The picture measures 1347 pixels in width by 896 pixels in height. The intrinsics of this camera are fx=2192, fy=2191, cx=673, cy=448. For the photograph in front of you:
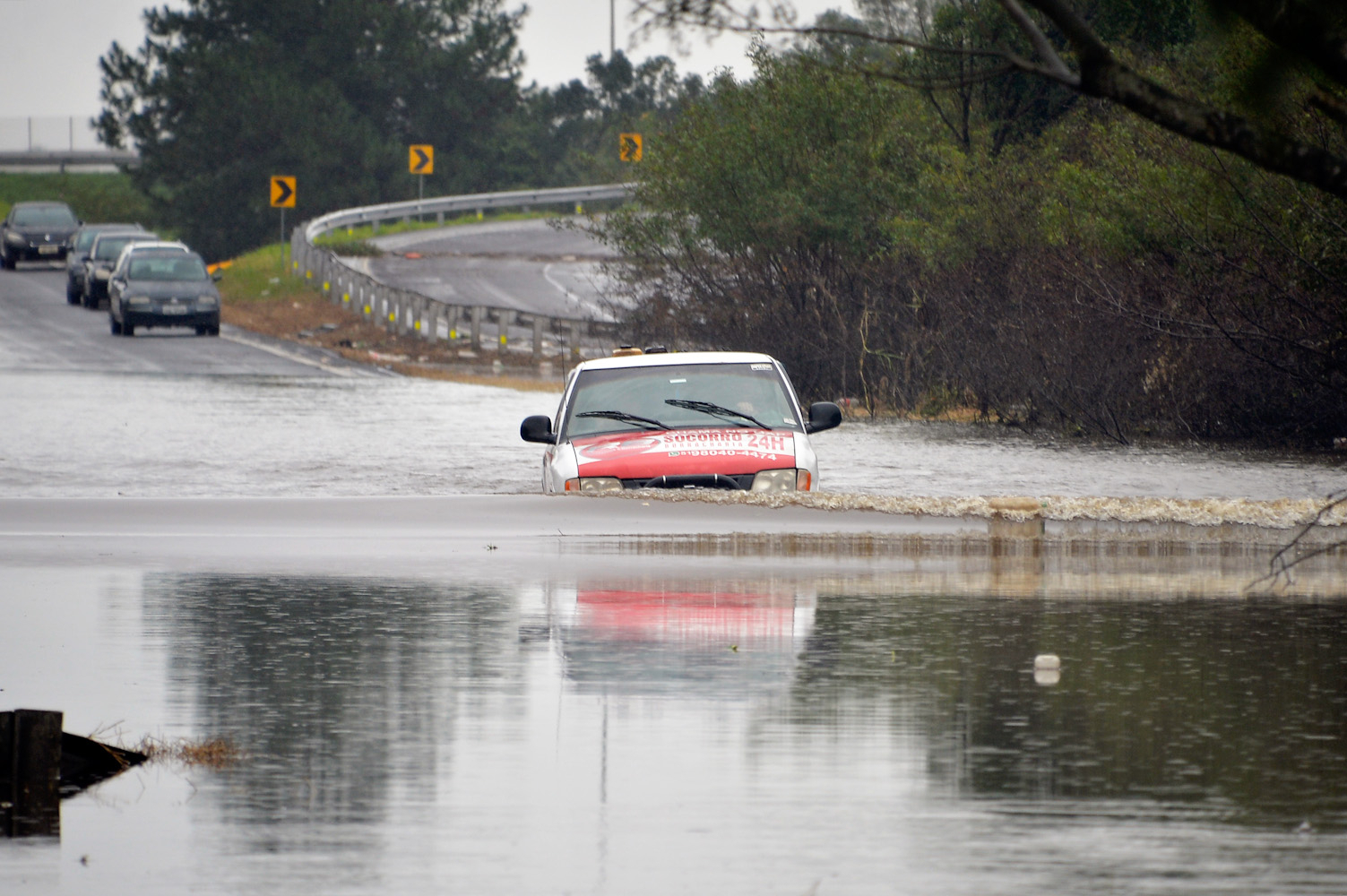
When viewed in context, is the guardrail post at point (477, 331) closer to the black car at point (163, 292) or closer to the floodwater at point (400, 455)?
the black car at point (163, 292)

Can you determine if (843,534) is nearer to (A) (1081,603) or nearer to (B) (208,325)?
(A) (1081,603)

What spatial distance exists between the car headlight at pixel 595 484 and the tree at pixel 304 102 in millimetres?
73975

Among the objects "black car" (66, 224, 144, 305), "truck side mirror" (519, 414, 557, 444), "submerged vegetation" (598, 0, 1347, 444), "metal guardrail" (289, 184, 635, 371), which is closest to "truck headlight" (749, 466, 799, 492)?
"truck side mirror" (519, 414, 557, 444)

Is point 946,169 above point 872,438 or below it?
above

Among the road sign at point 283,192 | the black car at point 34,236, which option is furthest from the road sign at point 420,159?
the road sign at point 283,192

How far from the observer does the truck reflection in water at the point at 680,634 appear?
8.58 metres

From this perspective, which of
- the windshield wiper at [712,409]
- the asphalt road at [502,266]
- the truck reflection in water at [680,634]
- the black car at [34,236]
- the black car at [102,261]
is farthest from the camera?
the black car at [34,236]

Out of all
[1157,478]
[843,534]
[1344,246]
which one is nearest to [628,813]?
[843,534]

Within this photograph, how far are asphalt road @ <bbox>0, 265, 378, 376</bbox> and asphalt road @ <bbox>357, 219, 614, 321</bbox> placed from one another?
716 cm

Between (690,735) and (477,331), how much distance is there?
35.6m

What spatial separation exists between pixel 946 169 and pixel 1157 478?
43.2 feet

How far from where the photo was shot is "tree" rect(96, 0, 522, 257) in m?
87.2

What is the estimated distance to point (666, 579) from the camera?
456 inches

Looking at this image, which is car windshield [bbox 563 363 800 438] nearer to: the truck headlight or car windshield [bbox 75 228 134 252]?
the truck headlight
